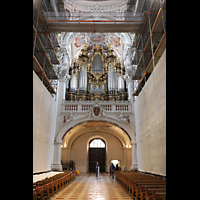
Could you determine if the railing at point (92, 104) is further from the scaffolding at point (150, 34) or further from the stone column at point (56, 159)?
the stone column at point (56, 159)

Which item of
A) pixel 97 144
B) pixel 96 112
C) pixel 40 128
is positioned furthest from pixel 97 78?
pixel 40 128

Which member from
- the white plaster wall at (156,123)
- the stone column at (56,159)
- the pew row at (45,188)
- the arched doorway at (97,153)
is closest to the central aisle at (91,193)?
the pew row at (45,188)

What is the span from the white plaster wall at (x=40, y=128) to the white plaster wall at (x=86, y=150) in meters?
7.77

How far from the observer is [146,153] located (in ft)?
27.0

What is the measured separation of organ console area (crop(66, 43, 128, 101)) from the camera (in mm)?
15477

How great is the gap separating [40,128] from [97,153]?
10.5m

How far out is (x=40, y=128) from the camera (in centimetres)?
861

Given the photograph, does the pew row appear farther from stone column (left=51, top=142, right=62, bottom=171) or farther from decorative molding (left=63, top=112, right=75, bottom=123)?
decorative molding (left=63, top=112, right=75, bottom=123)

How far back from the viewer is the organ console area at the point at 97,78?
1548cm

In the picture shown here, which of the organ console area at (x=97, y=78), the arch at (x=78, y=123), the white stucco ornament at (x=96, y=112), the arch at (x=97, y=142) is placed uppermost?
the organ console area at (x=97, y=78)
